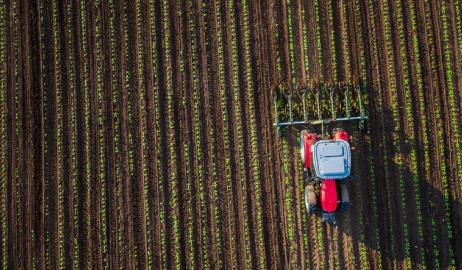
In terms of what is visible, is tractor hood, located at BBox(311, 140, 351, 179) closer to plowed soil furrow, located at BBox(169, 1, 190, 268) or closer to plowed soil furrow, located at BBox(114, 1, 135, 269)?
plowed soil furrow, located at BBox(169, 1, 190, 268)

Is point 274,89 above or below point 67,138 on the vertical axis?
above

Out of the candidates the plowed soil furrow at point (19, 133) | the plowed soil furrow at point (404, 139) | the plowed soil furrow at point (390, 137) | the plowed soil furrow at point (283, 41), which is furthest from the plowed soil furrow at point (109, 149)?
the plowed soil furrow at point (404, 139)

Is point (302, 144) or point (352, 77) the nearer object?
point (302, 144)

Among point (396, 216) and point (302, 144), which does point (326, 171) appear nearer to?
point (302, 144)

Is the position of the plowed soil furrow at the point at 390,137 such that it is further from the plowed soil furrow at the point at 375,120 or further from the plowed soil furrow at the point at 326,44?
the plowed soil furrow at the point at 326,44

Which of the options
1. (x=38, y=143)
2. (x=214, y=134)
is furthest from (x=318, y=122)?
(x=38, y=143)

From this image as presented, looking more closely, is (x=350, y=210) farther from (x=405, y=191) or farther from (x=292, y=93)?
(x=292, y=93)

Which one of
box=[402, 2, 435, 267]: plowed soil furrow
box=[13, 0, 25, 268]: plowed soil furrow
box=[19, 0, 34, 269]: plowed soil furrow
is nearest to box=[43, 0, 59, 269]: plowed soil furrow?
box=[19, 0, 34, 269]: plowed soil furrow

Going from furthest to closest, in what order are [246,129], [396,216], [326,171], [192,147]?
[192,147], [246,129], [396,216], [326,171]
